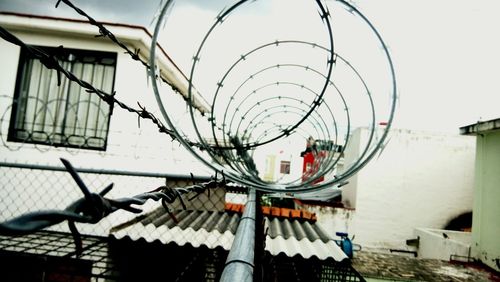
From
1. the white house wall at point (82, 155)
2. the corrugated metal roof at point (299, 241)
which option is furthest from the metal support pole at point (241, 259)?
the white house wall at point (82, 155)

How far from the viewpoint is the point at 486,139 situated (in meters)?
8.52

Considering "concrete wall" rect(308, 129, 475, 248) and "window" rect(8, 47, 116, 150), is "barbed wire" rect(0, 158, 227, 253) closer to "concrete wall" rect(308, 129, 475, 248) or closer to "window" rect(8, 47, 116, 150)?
"window" rect(8, 47, 116, 150)

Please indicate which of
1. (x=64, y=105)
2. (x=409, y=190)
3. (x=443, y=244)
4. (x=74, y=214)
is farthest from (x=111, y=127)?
(x=409, y=190)

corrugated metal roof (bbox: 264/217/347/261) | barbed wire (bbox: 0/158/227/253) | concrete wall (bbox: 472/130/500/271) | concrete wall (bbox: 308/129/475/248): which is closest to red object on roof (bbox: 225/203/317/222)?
corrugated metal roof (bbox: 264/217/347/261)

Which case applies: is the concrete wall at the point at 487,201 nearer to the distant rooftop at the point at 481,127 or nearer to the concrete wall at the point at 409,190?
the distant rooftop at the point at 481,127

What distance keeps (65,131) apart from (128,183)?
60.9 inches

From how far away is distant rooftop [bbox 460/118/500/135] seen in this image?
25.5 feet

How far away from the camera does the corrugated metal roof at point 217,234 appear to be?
4170 millimetres

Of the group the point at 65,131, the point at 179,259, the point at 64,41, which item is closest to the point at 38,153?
the point at 65,131

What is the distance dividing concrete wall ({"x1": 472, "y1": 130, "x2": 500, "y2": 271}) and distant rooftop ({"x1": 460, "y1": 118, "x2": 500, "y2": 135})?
364 millimetres

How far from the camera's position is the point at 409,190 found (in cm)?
1333

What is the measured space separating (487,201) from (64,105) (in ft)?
31.6

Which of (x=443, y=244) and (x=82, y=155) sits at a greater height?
(x=82, y=155)

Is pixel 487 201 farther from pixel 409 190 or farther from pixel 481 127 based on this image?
pixel 409 190
